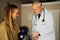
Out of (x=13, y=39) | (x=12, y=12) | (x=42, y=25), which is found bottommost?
(x=13, y=39)

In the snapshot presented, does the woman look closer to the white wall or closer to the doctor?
the doctor

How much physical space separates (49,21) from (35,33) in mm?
194

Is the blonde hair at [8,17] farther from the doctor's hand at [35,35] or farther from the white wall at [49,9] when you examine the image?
the white wall at [49,9]

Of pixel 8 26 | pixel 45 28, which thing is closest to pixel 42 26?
pixel 45 28

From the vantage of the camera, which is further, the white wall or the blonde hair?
the white wall

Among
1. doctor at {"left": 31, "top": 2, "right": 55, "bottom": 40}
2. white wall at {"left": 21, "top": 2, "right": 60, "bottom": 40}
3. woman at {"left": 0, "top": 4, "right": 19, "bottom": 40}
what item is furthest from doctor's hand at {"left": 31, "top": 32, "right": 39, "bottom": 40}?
white wall at {"left": 21, "top": 2, "right": 60, "bottom": 40}

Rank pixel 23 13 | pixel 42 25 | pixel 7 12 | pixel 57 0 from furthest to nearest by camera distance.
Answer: pixel 23 13, pixel 57 0, pixel 42 25, pixel 7 12

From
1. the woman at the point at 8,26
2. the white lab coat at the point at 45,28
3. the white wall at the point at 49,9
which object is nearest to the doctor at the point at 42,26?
the white lab coat at the point at 45,28

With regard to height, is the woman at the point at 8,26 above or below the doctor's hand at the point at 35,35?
above

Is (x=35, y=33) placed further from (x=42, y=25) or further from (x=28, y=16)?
(x=28, y=16)

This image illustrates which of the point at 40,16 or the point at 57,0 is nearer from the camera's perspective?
the point at 40,16

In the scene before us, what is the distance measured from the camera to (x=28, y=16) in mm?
2979

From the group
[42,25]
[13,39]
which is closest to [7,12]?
[13,39]

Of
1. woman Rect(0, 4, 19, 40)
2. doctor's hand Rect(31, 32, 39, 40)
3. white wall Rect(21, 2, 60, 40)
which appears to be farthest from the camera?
white wall Rect(21, 2, 60, 40)
